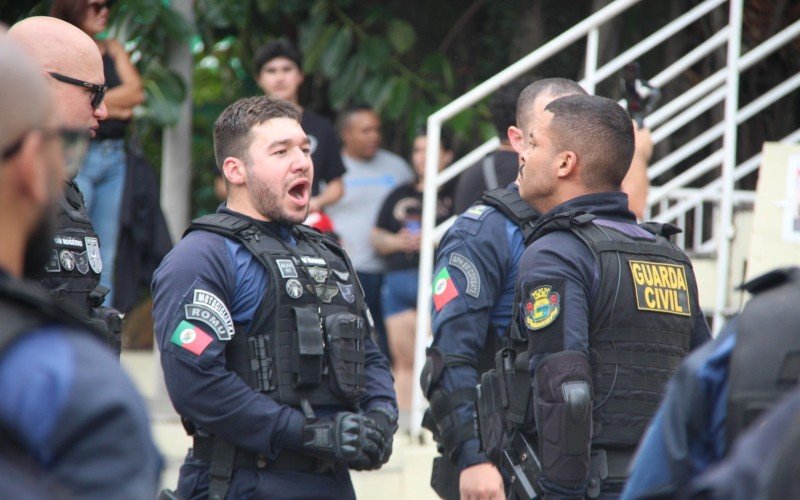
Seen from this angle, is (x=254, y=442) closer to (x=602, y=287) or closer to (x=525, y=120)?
(x=602, y=287)

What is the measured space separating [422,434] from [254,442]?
2.52m

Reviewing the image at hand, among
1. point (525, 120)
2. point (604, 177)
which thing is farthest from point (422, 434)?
point (604, 177)

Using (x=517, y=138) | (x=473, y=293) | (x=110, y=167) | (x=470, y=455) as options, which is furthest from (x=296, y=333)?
(x=110, y=167)

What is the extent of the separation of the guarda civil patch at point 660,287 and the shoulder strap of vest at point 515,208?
0.59 meters

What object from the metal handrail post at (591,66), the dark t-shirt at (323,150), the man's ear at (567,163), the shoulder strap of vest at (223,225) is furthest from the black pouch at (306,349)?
the dark t-shirt at (323,150)

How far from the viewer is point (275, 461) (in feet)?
11.5

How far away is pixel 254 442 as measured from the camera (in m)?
3.40

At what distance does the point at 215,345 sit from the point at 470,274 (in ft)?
2.98

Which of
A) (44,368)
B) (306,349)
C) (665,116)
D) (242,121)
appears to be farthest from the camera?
(665,116)

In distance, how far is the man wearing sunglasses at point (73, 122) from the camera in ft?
11.4

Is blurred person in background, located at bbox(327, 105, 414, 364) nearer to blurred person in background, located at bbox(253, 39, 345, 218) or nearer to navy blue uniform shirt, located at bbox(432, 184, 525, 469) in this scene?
blurred person in background, located at bbox(253, 39, 345, 218)

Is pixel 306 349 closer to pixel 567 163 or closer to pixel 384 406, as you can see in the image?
pixel 384 406

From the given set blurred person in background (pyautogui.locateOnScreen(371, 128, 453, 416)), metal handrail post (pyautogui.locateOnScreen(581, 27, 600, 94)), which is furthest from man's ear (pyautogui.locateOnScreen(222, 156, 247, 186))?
blurred person in background (pyautogui.locateOnScreen(371, 128, 453, 416))

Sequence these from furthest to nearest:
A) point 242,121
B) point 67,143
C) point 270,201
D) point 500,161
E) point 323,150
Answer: point 323,150
point 500,161
point 242,121
point 270,201
point 67,143
